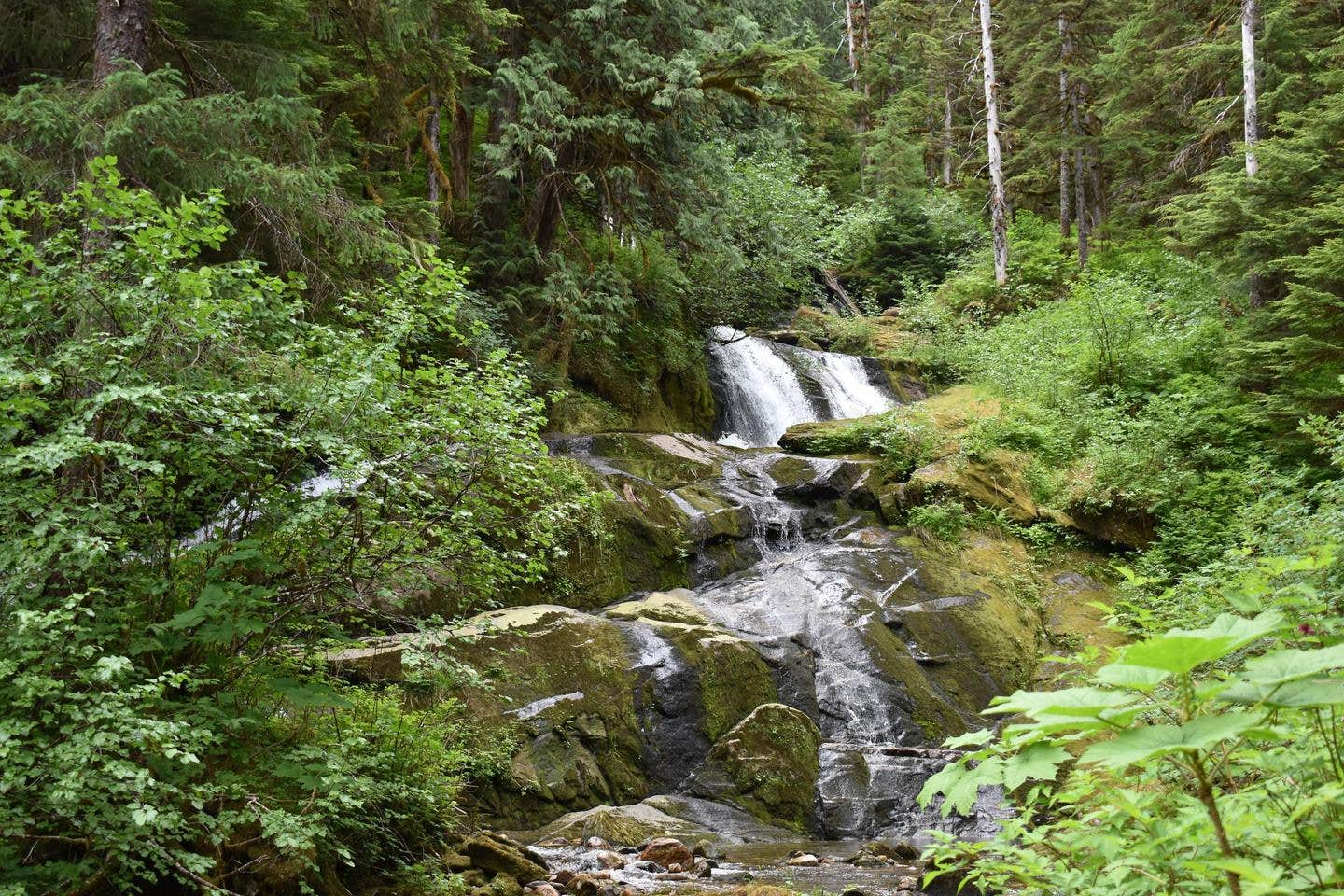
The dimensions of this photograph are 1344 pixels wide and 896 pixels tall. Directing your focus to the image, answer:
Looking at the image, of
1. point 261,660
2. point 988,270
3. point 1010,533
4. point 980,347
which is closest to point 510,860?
point 261,660

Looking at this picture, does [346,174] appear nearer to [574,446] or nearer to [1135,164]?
[574,446]

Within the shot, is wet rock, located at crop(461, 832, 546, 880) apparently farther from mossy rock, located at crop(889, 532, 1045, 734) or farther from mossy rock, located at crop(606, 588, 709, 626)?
mossy rock, located at crop(889, 532, 1045, 734)

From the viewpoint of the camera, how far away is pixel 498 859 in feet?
20.0

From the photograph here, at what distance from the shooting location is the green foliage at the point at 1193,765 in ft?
5.00

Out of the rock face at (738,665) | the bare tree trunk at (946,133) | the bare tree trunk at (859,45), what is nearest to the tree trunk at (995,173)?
the bare tree trunk at (946,133)

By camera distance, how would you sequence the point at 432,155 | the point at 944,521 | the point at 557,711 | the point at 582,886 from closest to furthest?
1. the point at 582,886
2. the point at 557,711
3. the point at 944,521
4. the point at 432,155

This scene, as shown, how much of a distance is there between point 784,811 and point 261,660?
5.81 m

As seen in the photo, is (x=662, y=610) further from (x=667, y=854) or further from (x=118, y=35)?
(x=118, y=35)

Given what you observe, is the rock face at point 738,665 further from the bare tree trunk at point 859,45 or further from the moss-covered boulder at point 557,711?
the bare tree trunk at point 859,45

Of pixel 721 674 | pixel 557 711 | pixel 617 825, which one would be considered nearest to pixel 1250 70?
pixel 721 674

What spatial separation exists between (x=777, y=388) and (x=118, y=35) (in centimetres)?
1469

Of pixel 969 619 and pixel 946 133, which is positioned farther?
pixel 946 133

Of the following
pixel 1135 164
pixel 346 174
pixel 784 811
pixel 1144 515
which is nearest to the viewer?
pixel 784 811

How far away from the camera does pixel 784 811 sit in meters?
8.72
